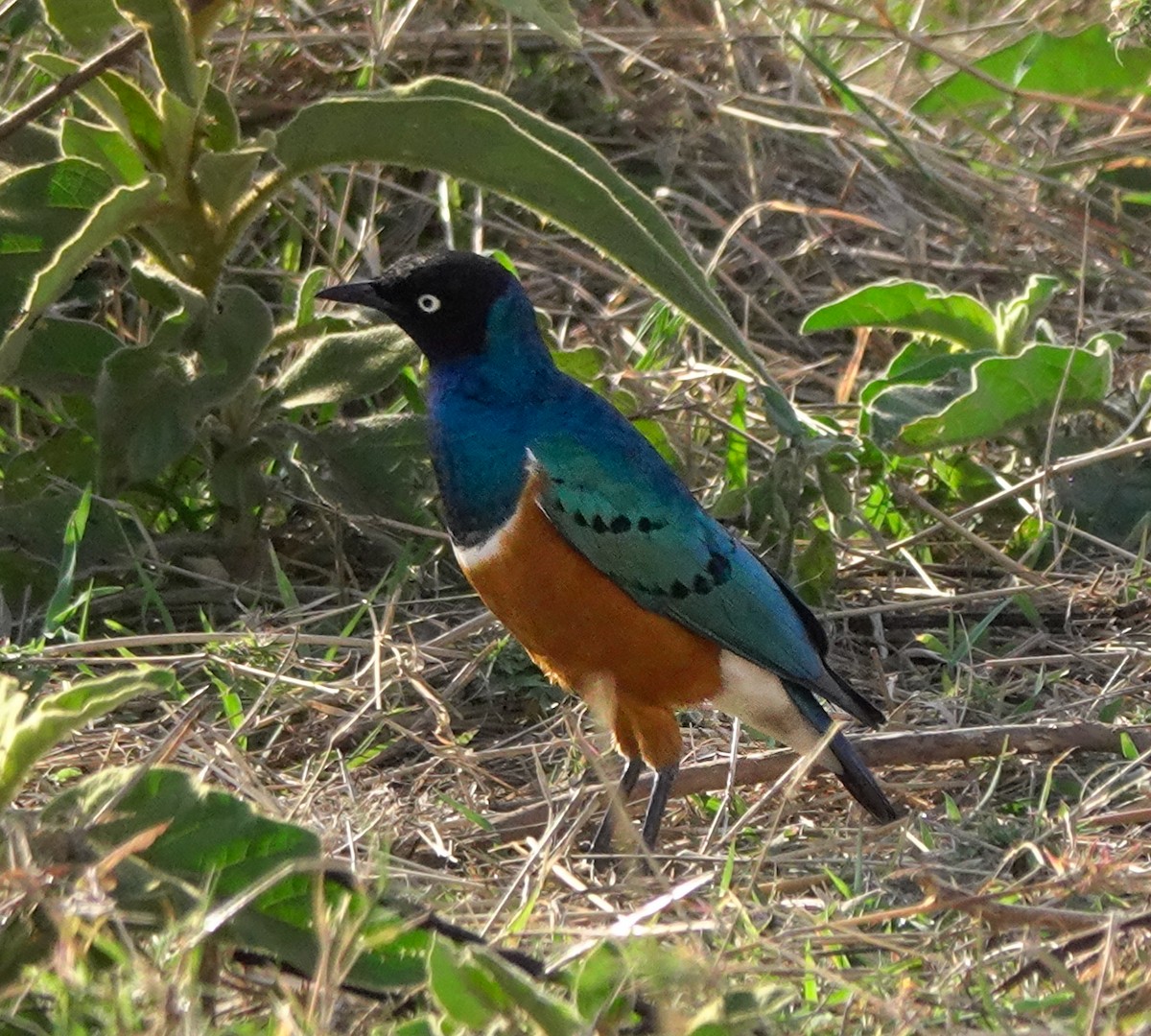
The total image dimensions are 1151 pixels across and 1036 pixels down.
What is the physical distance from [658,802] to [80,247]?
1.56 m

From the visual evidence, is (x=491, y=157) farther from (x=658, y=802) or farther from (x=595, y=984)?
(x=595, y=984)

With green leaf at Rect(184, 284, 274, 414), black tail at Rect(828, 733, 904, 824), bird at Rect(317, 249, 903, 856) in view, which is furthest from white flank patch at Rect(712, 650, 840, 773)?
green leaf at Rect(184, 284, 274, 414)

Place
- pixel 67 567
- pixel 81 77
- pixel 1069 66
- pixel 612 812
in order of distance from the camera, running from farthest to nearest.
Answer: pixel 1069 66, pixel 67 567, pixel 81 77, pixel 612 812

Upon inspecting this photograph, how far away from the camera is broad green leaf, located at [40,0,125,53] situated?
3811mm

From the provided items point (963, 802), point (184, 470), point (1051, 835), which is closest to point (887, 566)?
point (963, 802)

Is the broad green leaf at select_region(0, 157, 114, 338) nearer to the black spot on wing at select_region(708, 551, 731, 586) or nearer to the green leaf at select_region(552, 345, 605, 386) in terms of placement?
the green leaf at select_region(552, 345, 605, 386)

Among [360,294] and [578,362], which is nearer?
[360,294]

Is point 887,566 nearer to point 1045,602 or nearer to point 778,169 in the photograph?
point 1045,602

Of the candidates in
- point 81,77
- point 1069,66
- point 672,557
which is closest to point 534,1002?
point 672,557

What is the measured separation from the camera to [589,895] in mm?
3111

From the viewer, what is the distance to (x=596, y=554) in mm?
3631

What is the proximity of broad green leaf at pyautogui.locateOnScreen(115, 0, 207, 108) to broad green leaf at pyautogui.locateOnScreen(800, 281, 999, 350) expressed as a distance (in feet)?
5.77

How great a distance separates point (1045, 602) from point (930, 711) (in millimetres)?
595

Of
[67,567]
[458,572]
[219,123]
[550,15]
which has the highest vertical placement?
[550,15]
